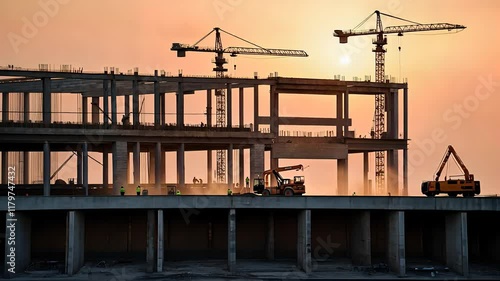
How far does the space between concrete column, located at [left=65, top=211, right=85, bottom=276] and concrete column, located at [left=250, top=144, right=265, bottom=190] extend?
30031mm

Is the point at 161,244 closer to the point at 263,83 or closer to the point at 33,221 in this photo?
the point at 33,221

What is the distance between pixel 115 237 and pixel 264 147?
92.2ft

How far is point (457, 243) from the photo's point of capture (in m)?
70.8

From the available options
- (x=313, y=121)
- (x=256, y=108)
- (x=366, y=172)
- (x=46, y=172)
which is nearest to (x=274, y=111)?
(x=256, y=108)

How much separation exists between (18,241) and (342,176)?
157 feet

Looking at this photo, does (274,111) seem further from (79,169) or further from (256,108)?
(79,169)

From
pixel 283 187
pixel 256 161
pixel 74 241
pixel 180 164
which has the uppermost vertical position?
pixel 256 161

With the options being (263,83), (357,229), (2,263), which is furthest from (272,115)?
(2,263)

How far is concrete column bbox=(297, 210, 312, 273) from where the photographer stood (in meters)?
69.8

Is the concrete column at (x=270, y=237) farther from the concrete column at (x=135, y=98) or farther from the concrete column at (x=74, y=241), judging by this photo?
the concrete column at (x=135, y=98)

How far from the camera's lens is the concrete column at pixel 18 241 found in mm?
65375

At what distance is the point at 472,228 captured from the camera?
260 feet

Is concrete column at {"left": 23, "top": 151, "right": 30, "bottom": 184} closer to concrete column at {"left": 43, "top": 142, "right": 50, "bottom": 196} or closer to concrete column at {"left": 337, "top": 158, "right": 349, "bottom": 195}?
concrete column at {"left": 43, "top": 142, "right": 50, "bottom": 196}

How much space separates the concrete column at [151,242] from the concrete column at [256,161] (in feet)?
92.6
